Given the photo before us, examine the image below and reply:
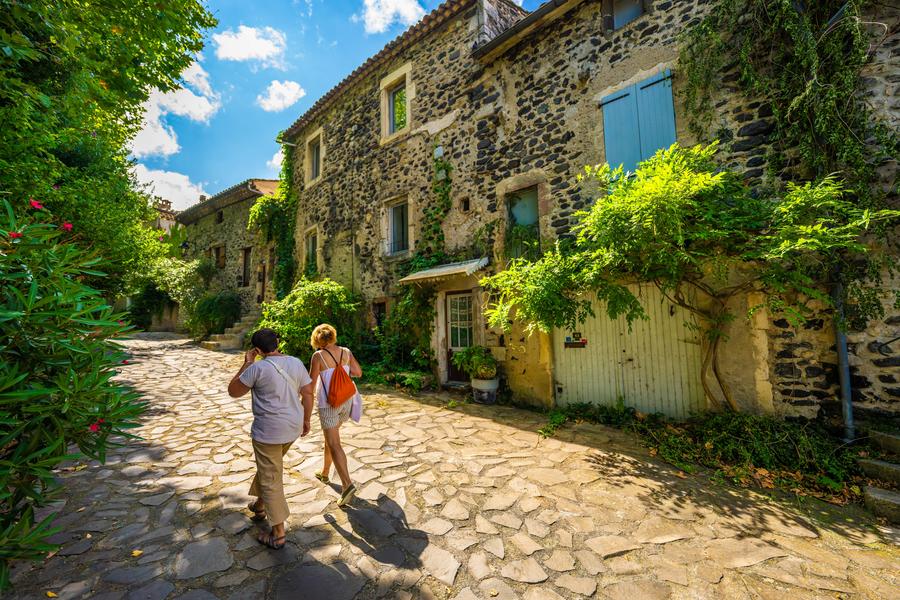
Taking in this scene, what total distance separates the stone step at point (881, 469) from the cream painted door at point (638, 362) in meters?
1.55

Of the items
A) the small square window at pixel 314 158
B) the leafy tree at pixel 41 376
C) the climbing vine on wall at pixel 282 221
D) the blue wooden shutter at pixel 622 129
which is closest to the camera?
the leafy tree at pixel 41 376

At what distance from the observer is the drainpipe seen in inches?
156

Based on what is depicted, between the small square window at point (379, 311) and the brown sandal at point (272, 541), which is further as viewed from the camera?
the small square window at point (379, 311)

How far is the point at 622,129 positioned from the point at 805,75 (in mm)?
2114

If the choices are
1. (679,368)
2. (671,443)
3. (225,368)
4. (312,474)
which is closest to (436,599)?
(312,474)

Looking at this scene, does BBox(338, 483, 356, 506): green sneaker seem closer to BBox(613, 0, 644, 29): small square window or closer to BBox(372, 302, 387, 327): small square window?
BBox(372, 302, 387, 327): small square window

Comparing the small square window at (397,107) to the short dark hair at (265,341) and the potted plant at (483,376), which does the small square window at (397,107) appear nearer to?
the potted plant at (483,376)

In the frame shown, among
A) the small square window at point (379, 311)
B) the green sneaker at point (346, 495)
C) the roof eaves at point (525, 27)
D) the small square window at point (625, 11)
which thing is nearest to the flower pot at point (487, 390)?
the small square window at point (379, 311)

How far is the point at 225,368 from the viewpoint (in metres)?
9.15

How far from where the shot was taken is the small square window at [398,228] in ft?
31.1

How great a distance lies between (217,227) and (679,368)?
19427 mm

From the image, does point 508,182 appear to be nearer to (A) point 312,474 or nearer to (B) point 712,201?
(B) point 712,201

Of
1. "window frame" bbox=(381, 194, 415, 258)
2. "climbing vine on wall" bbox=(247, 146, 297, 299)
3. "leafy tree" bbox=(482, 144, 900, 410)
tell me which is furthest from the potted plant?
"climbing vine on wall" bbox=(247, 146, 297, 299)

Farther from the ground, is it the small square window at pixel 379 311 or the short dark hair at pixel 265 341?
the small square window at pixel 379 311
